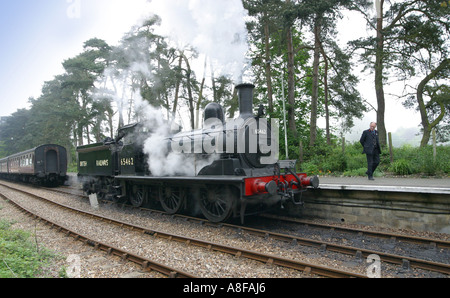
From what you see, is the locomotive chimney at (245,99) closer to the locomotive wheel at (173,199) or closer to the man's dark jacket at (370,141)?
the locomotive wheel at (173,199)

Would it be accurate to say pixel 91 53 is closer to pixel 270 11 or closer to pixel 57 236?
pixel 270 11

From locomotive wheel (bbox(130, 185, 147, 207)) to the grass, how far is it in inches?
145

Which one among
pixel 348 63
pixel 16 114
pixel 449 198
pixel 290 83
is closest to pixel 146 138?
pixel 449 198

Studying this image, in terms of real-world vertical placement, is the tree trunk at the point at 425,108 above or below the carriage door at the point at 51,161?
above

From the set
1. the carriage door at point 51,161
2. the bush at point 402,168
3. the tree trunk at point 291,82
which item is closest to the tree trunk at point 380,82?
the bush at point 402,168

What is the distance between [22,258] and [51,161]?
673 inches

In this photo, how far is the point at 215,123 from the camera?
785 centimetres

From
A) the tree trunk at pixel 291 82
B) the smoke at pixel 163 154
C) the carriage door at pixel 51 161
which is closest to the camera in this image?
the smoke at pixel 163 154

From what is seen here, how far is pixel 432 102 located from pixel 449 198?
10593mm

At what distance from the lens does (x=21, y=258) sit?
4.92m

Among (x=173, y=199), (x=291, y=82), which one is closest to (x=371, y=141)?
(x=173, y=199)

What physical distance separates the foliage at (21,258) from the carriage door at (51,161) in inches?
581

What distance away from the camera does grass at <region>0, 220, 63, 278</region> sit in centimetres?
407

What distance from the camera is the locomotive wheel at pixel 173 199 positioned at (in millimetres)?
8258
